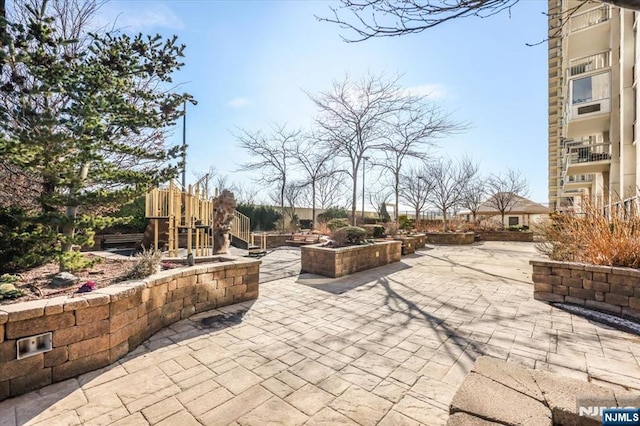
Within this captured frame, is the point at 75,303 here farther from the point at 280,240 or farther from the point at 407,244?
the point at 280,240

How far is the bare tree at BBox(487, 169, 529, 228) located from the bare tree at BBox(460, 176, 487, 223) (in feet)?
3.06

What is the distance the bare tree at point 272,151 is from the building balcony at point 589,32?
558 inches

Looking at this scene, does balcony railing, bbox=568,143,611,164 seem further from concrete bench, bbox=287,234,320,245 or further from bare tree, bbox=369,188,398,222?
concrete bench, bbox=287,234,320,245

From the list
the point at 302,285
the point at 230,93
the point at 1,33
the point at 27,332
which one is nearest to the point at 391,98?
the point at 230,93

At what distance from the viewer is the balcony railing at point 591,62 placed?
13.4m

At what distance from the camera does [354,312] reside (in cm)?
420

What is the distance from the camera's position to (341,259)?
Result: 22.0 feet

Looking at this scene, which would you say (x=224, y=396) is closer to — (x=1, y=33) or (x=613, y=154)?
(x=1, y=33)

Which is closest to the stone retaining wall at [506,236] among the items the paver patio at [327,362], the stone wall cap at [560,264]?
the stone wall cap at [560,264]

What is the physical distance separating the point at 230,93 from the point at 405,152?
838 centimetres

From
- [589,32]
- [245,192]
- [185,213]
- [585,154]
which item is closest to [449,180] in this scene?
[585,154]

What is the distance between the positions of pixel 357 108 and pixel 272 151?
544cm

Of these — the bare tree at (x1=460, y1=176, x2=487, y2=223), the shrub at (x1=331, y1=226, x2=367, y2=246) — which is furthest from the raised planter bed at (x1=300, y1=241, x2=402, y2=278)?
the bare tree at (x1=460, y1=176, x2=487, y2=223)

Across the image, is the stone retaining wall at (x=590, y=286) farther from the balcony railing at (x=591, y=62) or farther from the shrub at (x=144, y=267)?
the balcony railing at (x=591, y=62)
